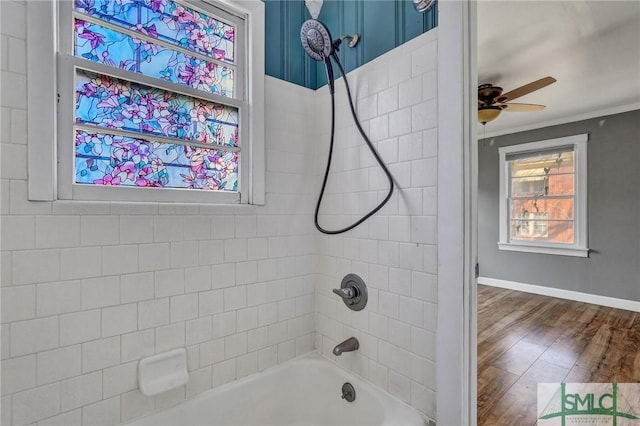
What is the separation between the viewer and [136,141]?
1248mm

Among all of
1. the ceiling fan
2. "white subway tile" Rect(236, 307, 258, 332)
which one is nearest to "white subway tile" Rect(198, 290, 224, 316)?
"white subway tile" Rect(236, 307, 258, 332)

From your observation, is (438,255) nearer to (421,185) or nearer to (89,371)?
(421,185)

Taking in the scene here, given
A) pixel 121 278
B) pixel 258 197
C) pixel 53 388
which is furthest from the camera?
pixel 258 197

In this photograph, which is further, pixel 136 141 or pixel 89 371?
pixel 136 141

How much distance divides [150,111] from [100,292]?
0.75m

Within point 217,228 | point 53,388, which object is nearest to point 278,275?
point 217,228

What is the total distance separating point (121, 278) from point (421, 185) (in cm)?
123

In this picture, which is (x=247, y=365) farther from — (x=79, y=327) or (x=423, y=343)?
(x=423, y=343)

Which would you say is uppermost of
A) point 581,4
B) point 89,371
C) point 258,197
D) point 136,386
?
point 581,4

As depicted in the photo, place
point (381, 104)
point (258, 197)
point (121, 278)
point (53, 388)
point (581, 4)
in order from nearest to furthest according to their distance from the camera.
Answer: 1. point (53, 388)
2. point (121, 278)
3. point (381, 104)
4. point (258, 197)
5. point (581, 4)

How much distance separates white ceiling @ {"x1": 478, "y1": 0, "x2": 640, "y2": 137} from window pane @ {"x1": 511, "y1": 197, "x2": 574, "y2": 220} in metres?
1.32

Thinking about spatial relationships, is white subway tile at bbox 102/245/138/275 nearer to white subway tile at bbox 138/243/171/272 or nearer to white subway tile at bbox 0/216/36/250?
white subway tile at bbox 138/243/171/272

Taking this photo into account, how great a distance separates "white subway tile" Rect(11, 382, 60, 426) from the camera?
0.99m

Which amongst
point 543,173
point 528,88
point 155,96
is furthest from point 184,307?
point 543,173
